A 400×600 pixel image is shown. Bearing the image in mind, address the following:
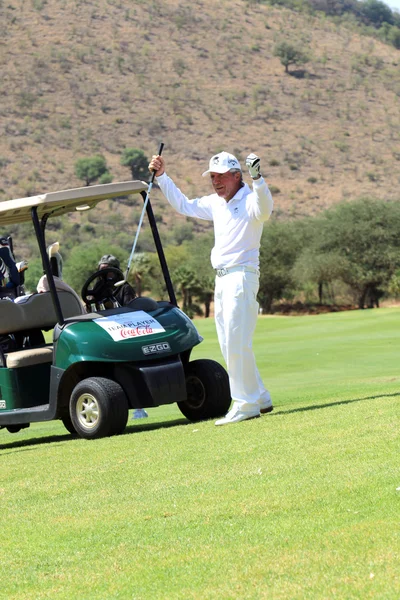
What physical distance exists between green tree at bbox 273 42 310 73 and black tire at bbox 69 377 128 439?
114939mm

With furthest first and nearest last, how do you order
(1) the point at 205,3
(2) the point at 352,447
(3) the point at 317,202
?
1. (1) the point at 205,3
2. (3) the point at 317,202
3. (2) the point at 352,447

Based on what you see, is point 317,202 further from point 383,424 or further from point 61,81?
point 383,424

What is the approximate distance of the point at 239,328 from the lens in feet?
30.6

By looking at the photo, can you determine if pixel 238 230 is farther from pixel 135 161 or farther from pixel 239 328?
pixel 135 161

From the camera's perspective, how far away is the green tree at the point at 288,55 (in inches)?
4783

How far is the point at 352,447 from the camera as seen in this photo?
22.2 feet

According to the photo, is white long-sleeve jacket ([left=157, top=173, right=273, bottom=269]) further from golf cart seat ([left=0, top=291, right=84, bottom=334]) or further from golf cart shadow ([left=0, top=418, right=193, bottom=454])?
golf cart shadow ([left=0, top=418, right=193, bottom=454])

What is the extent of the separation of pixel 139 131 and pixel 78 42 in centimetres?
1785

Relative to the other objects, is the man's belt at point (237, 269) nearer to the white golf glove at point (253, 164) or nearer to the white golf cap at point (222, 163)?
the white golf cap at point (222, 163)

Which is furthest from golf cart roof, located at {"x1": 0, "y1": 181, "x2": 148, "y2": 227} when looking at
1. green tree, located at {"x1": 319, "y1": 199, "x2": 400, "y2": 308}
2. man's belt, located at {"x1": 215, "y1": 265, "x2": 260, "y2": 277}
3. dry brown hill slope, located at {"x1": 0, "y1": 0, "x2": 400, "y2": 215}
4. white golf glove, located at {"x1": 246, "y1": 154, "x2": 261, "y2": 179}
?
dry brown hill slope, located at {"x1": 0, "y1": 0, "x2": 400, "y2": 215}

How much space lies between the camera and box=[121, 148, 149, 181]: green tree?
9556 centimetres

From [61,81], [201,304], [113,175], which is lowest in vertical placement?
[201,304]

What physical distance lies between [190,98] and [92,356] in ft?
340

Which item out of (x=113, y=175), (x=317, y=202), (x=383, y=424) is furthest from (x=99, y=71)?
(x=383, y=424)
